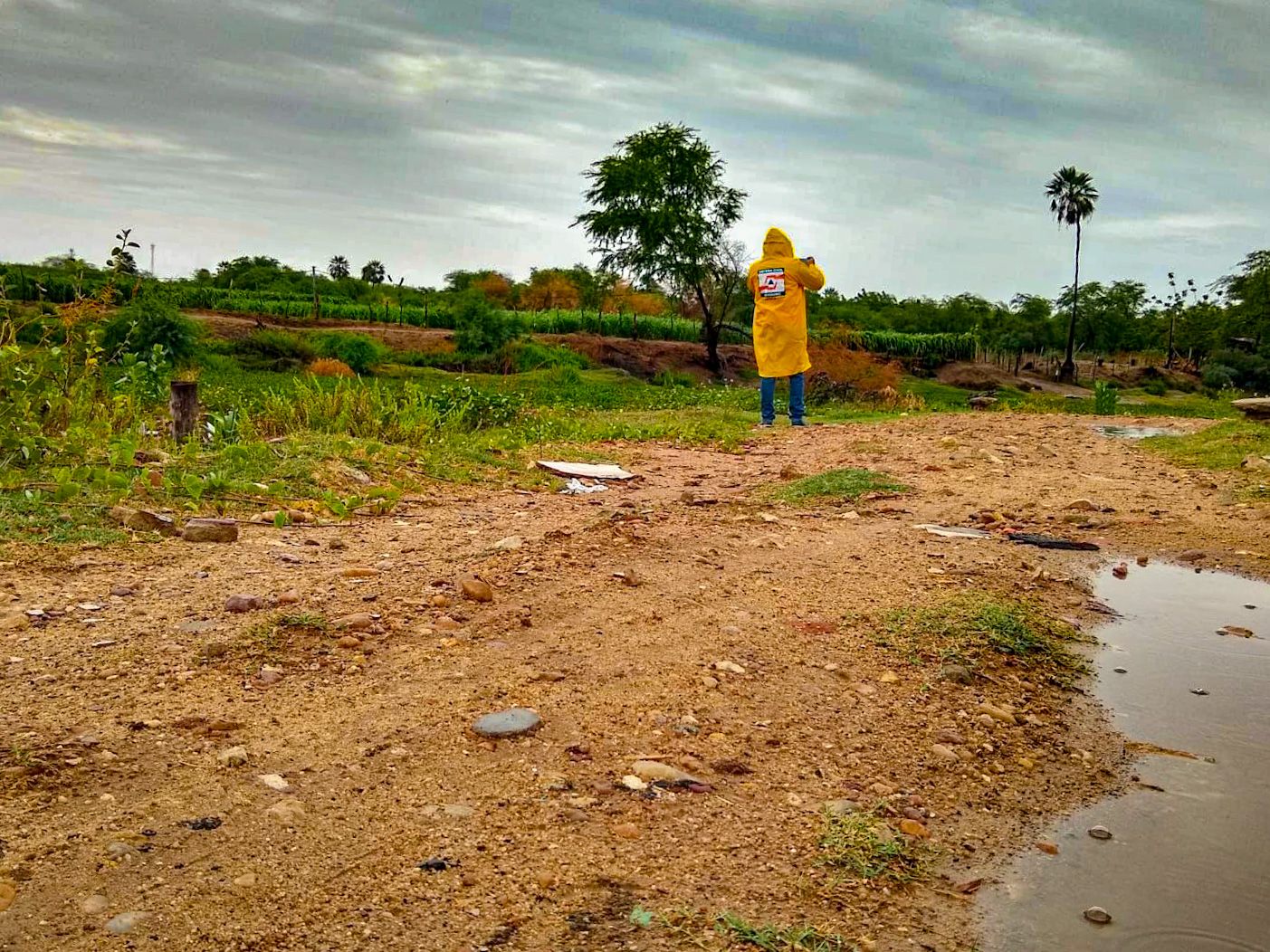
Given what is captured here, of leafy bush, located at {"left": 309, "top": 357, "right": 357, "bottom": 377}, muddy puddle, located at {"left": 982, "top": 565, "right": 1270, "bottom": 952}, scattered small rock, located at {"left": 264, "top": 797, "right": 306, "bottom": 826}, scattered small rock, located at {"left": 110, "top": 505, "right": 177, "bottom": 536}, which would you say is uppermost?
leafy bush, located at {"left": 309, "top": 357, "right": 357, "bottom": 377}

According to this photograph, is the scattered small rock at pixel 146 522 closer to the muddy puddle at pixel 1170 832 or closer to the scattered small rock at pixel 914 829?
the scattered small rock at pixel 914 829

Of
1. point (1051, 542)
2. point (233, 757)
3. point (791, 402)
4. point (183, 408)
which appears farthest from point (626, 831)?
point (791, 402)

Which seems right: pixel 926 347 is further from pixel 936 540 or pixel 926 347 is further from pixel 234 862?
pixel 234 862

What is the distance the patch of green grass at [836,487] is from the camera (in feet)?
23.4

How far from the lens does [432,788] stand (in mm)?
2590

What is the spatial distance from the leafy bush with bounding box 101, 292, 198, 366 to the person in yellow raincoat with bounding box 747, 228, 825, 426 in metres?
7.83

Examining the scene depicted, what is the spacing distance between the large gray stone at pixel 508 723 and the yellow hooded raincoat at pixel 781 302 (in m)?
10.3

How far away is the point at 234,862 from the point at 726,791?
1.15 meters

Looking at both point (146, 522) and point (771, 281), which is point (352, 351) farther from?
point (146, 522)

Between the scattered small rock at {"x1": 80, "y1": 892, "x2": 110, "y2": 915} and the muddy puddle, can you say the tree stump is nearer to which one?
the scattered small rock at {"x1": 80, "y1": 892, "x2": 110, "y2": 915}

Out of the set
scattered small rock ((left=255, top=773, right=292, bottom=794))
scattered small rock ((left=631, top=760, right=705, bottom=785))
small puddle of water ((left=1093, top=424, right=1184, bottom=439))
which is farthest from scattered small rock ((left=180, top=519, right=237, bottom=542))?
small puddle of water ((left=1093, top=424, right=1184, bottom=439))

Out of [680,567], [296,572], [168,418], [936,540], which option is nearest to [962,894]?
[680,567]

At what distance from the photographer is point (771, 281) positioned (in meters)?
13.0

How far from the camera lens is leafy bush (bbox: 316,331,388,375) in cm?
2062
